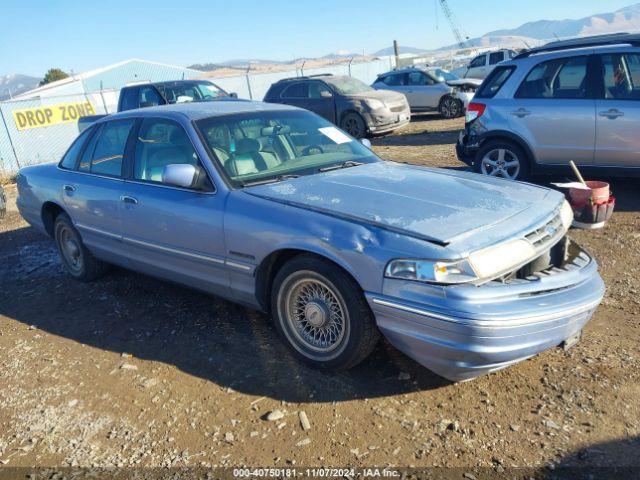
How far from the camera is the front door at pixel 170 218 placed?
3.82 metres

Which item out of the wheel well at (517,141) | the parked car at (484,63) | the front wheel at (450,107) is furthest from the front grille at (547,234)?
the parked car at (484,63)

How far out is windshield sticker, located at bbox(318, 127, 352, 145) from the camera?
15.3ft

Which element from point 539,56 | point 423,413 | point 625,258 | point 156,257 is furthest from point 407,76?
point 423,413

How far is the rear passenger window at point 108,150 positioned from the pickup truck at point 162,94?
7.32 metres

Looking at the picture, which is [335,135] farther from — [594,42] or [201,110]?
[594,42]

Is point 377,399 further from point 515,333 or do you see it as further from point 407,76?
point 407,76

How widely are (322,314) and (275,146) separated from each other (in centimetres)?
154

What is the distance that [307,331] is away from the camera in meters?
3.54

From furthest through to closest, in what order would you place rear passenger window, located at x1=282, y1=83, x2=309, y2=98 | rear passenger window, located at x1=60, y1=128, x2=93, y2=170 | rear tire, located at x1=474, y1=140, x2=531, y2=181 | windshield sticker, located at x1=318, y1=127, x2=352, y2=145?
rear passenger window, located at x1=282, y1=83, x2=309, y2=98 < rear tire, located at x1=474, y1=140, x2=531, y2=181 < rear passenger window, located at x1=60, y1=128, x2=93, y2=170 < windshield sticker, located at x1=318, y1=127, x2=352, y2=145

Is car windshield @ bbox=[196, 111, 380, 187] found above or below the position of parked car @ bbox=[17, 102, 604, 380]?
above

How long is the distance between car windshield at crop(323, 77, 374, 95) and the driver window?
9481 millimetres

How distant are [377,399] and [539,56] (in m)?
5.49

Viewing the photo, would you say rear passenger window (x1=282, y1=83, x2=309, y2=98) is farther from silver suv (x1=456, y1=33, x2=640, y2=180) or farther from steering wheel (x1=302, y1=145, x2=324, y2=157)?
steering wheel (x1=302, y1=145, x2=324, y2=157)

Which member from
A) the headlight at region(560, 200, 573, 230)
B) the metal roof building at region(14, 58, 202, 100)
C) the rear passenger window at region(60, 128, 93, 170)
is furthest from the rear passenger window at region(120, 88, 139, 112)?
the metal roof building at region(14, 58, 202, 100)
